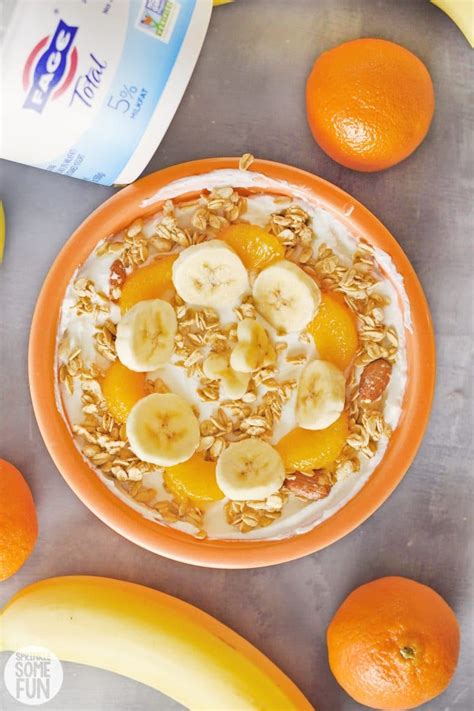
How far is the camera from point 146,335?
0.99m

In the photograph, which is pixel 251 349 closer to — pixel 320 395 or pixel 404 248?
pixel 320 395

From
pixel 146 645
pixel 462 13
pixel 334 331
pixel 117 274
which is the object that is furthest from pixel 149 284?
pixel 462 13

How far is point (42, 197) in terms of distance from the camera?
1.13 meters

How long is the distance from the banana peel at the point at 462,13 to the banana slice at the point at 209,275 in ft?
1.62

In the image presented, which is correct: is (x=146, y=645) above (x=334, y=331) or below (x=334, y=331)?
below

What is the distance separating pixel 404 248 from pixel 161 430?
464 millimetres

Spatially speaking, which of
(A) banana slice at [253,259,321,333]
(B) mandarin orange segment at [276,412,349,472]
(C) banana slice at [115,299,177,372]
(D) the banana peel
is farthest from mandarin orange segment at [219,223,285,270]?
(D) the banana peel

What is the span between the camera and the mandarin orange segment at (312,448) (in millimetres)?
1020

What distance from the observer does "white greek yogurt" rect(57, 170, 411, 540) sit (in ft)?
3.41

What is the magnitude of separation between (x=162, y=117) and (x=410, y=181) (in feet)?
1.35

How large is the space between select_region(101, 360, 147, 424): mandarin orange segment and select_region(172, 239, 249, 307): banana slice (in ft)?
0.42

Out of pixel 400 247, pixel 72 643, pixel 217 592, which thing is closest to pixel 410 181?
pixel 400 247

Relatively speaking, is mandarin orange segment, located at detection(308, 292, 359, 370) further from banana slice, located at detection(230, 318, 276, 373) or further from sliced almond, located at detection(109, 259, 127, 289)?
sliced almond, located at detection(109, 259, 127, 289)

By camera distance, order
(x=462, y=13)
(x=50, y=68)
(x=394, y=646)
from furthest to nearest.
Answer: (x=462, y=13), (x=394, y=646), (x=50, y=68)
